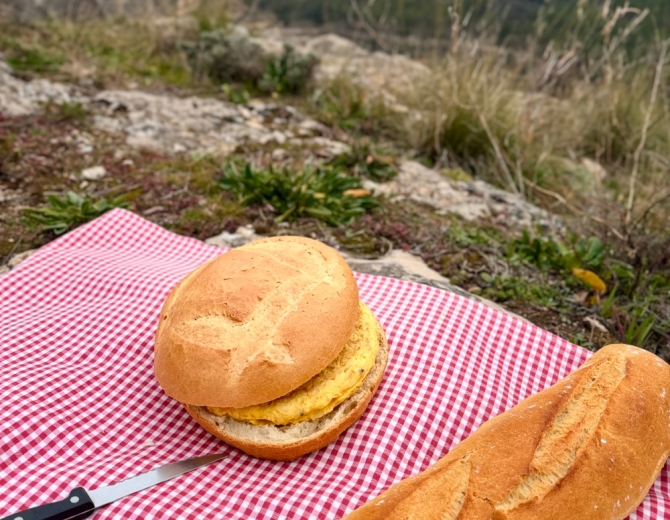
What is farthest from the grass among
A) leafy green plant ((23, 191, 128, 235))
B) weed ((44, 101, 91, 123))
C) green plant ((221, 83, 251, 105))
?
leafy green plant ((23, 191, 128, 235))

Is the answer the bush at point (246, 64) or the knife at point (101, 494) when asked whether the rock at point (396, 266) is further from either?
the bush at point (246, 64)

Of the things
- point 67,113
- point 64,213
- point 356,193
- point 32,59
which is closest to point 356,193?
point 356,193

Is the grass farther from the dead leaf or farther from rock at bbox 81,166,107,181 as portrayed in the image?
the dead leaf

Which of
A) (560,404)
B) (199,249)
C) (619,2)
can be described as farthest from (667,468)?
(619,2)

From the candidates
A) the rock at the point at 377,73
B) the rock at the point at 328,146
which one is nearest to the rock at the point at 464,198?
the rock at the point at 328,146

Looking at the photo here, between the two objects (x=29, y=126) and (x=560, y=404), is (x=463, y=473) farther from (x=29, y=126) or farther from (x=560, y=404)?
(x=29, y=126)
